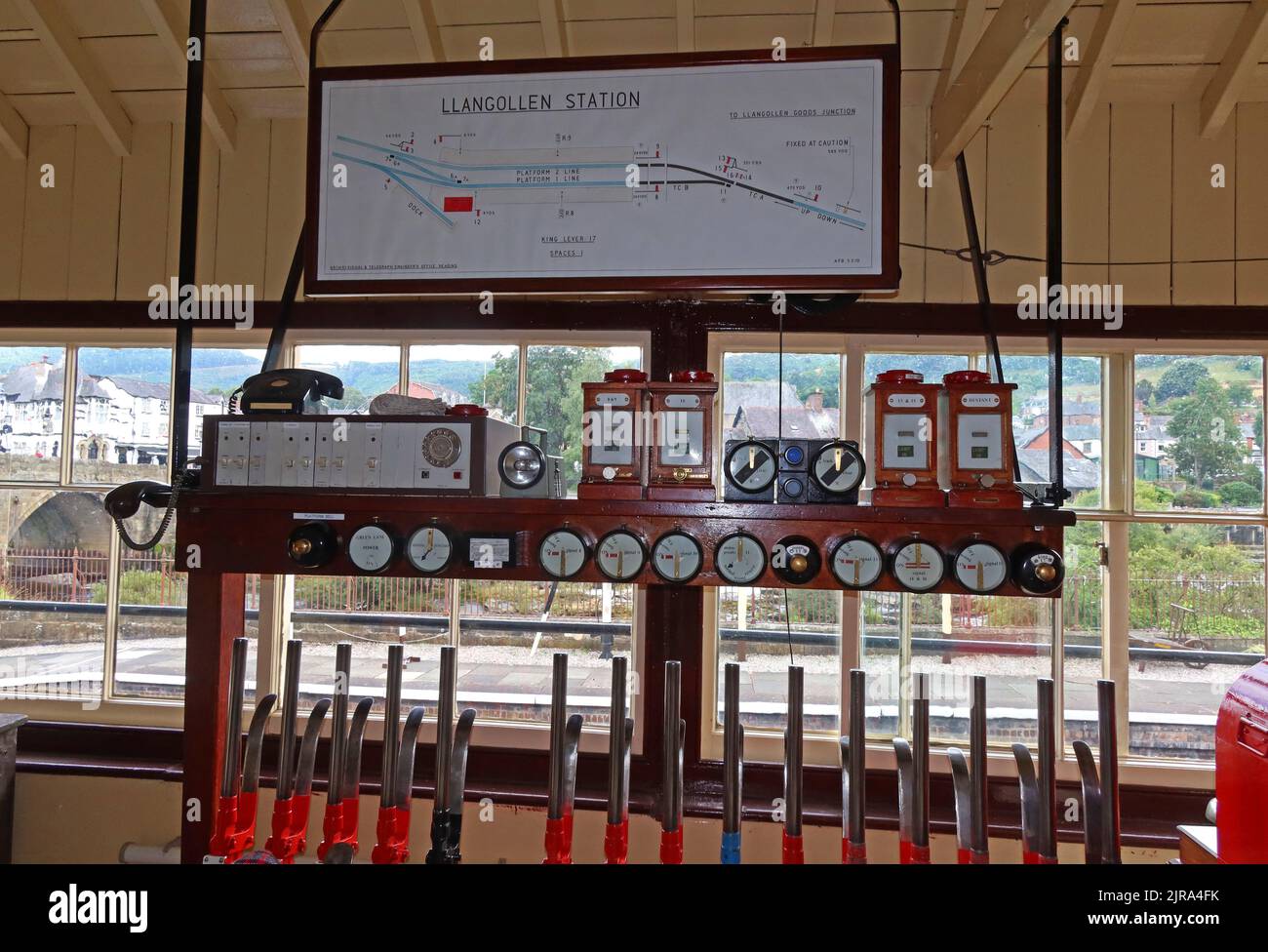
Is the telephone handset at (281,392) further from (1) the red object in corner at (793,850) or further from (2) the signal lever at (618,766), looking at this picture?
(1) the red object in corner at (793,850)

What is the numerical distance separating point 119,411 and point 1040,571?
13.4 feet

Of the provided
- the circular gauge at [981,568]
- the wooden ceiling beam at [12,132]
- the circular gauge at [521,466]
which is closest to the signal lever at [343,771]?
the circular gauge at [521,466]

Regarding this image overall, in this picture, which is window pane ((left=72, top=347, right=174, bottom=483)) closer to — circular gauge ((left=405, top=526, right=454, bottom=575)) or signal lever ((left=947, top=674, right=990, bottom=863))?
circular gauge ((left=405, top=526, right=454, bottom=575))

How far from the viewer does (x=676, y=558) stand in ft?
6.13

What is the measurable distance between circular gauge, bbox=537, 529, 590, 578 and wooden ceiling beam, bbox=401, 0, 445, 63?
2.18 metres

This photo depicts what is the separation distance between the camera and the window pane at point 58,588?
3.58 meters

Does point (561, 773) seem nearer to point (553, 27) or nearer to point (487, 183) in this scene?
point (487, 183)

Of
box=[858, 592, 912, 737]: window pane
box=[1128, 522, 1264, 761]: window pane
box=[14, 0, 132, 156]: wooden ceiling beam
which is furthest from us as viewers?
box=[858, 592, 912, 737]: window pane

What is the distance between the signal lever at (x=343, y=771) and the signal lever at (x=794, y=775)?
114 cm

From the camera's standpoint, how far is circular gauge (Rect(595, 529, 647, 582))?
186cm

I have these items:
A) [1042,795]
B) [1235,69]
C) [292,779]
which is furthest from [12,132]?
[1235,69]

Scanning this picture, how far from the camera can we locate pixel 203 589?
2008 millimetres

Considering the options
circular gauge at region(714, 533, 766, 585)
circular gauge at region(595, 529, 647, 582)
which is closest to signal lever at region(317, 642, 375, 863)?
circular gauge at region(595, 529, 647, 582)
